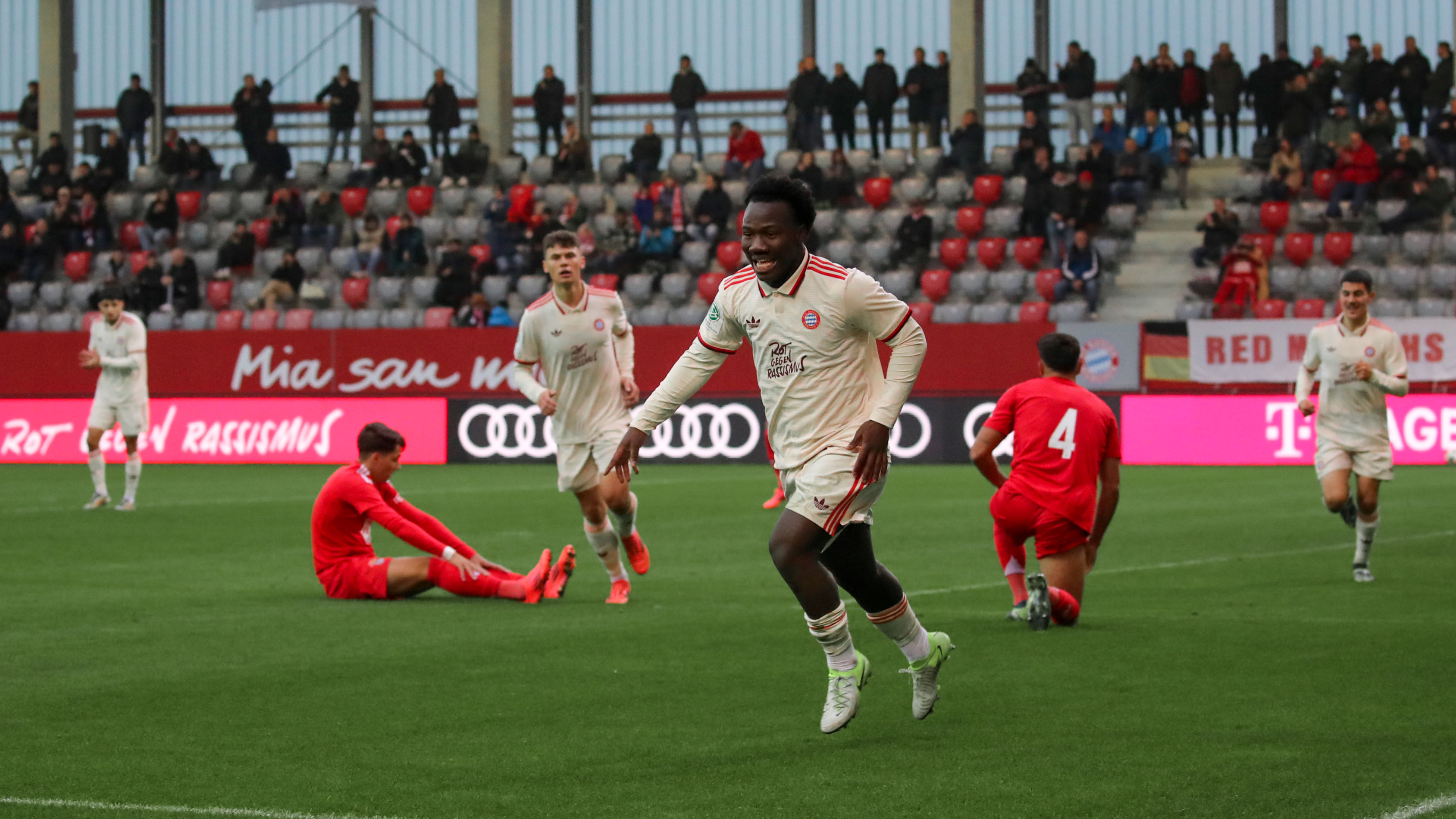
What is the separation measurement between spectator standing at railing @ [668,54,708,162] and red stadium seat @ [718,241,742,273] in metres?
4.43

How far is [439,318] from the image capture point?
28.7 meters

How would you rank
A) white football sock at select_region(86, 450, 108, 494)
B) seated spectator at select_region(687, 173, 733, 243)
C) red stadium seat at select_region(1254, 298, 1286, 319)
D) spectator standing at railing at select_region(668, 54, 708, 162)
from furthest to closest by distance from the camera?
spectator standing at railing at select_region(668, 54, 708, 162) < seated spectator at select_region(687, 173, 733, 243) < red stadium seat at select_region(1254, 298, 1286, 319) < white football sock at select_region(86, 450, 108, 494)

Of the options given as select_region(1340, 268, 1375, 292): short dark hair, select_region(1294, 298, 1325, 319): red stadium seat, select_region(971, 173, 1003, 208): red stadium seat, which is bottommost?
select_region(1340, 268, 1375, 292): short dark hair

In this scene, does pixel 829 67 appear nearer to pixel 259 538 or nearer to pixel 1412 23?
pixel 1412 23

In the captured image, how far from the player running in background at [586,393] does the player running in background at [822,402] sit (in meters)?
3.89

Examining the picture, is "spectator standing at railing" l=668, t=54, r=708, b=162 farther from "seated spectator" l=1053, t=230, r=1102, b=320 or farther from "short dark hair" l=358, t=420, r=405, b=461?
"short dark hair" l=358, t=420, r=405, b=461

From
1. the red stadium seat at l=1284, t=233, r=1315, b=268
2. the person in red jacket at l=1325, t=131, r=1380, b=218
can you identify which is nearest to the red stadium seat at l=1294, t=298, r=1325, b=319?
the red stadium seat at l=1284, t=233, r=1315, b=268

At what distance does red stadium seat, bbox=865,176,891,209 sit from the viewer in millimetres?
29844

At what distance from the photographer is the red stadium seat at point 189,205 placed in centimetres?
3353

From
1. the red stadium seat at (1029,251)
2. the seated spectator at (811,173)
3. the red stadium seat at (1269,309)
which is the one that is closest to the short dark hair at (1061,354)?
the red stadium seat at (1269,309)

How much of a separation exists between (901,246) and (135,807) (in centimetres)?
2344

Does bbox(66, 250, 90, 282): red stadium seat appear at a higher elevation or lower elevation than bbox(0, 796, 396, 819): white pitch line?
higher

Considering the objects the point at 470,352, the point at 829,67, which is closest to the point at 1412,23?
the point at 829,67

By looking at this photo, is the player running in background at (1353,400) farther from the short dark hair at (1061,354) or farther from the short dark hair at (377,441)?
the short dark hair at (377,441)
